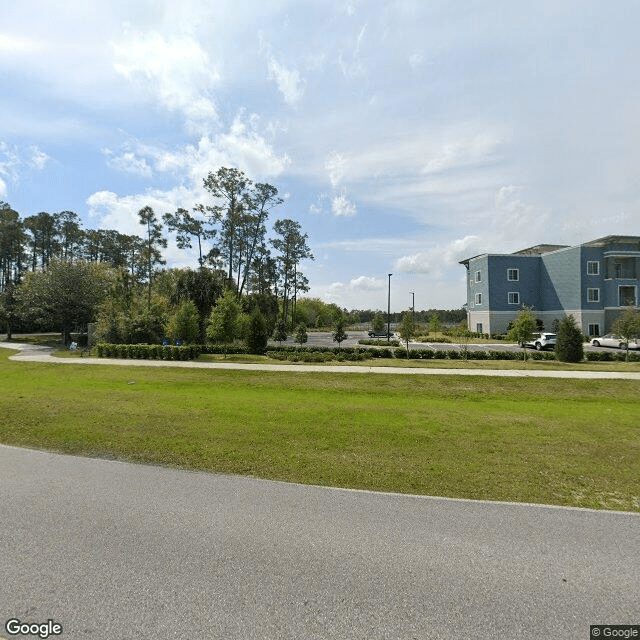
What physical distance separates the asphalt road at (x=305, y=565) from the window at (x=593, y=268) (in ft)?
151

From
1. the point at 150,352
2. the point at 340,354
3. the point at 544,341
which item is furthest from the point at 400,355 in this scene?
the point at 150,352

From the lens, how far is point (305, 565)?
3.38 meters

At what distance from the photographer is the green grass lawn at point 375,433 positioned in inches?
220

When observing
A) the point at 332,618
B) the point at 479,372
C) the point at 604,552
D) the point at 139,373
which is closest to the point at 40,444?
the point at 332,618

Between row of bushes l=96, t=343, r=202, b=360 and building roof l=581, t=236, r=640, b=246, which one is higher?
building roof l=581, t=236, r=640, b=246

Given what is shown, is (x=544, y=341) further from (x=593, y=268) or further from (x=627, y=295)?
(x=627, y=295)

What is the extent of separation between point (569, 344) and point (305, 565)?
23.2 m

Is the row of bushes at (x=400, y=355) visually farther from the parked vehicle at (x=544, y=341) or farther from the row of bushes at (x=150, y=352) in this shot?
the parked vehicle at (x=544, y=341)

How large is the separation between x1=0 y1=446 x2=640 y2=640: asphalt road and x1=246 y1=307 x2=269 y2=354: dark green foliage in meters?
21.1

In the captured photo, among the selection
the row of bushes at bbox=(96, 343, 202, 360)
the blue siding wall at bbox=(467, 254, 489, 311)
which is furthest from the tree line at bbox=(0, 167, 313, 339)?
the blue siding wall at bbox=(467, 254, 489, 311)

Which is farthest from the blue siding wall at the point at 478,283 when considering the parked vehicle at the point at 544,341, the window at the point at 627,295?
the parked vehicle at the point at 544,341

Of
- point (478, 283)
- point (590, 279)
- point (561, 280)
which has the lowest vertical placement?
point (590, 279)

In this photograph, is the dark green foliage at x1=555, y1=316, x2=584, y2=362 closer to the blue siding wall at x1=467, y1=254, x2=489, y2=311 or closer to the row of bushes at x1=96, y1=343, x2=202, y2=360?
the row of bushes at x1=96, y1=343, x2=202, y2=360

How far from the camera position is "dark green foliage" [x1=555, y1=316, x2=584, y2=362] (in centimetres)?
2170
